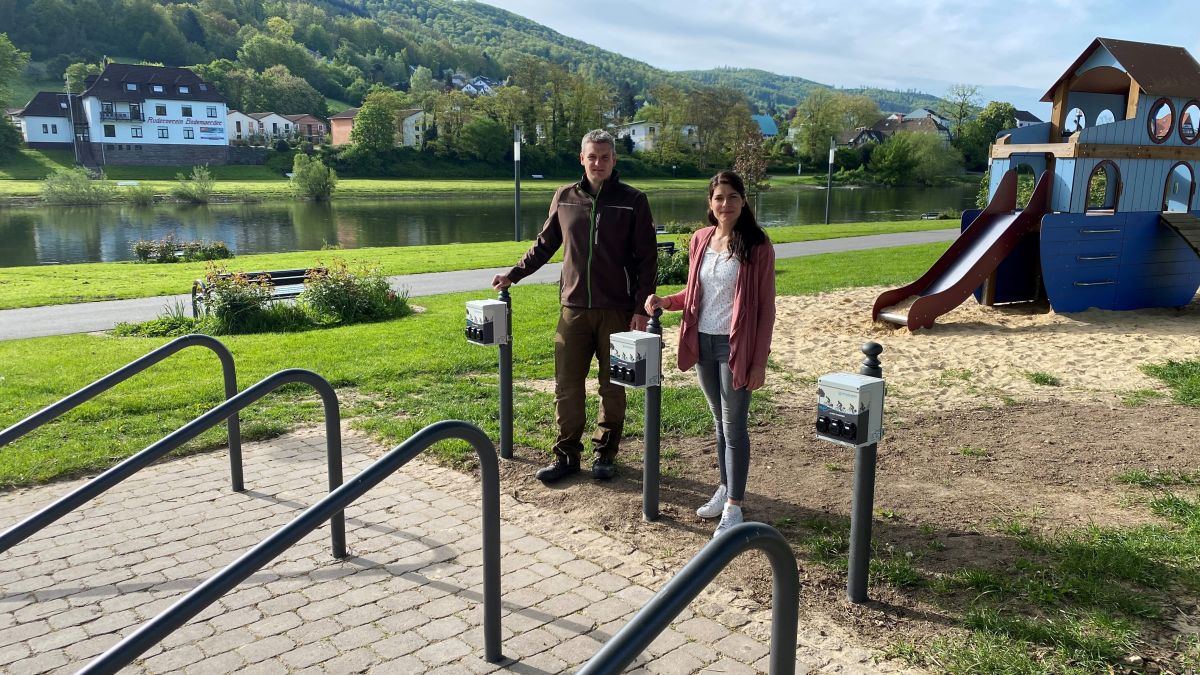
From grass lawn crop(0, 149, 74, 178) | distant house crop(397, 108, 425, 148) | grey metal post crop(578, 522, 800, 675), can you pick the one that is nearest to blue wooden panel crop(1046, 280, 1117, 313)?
grey metal post crop(578, 522, 800, 675)

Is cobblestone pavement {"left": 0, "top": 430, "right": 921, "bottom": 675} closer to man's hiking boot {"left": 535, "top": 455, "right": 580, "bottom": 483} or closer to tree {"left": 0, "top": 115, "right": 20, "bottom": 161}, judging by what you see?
man's hiking boot {"left": 535, "top": 455, "right": 580, "bottom": 483}

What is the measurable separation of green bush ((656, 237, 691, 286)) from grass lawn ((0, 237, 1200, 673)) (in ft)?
8.23

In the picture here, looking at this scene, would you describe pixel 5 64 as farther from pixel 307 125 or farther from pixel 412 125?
Answer: pixel 412 125

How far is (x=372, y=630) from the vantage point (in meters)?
3.51

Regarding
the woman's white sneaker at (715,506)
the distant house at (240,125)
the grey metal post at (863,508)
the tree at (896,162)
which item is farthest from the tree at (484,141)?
the grey metal post at (863,508)

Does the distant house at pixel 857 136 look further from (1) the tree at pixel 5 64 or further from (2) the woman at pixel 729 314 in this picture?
(2) the woman at pixel 729 314

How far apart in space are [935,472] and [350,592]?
3507 millimetres

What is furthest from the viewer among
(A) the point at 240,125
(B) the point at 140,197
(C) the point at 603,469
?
(A) the point at 240,125

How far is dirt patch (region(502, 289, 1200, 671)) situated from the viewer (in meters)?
3.93

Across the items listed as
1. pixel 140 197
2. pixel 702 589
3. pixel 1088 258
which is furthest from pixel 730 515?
pixel 140 197

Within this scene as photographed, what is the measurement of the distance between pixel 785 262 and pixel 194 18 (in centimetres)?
15249

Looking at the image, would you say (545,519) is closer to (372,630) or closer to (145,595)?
(372,630)

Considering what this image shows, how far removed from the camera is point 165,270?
1712 centimetres

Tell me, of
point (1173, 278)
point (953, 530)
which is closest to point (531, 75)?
point (1173, 278)
